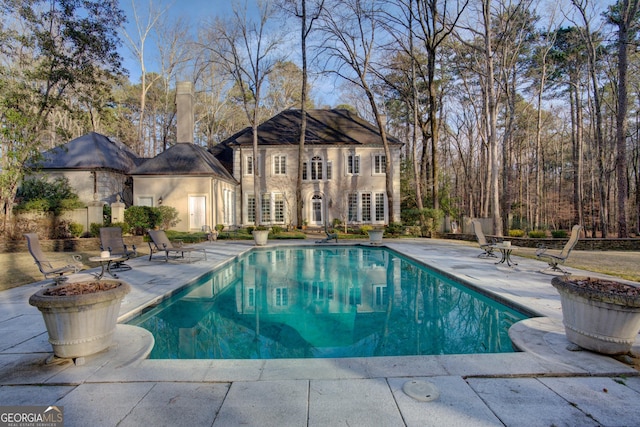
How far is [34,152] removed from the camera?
43.0 ft

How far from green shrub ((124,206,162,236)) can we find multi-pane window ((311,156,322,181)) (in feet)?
36.3

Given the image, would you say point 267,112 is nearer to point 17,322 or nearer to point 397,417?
point 17,322

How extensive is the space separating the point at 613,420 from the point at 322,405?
2034mm

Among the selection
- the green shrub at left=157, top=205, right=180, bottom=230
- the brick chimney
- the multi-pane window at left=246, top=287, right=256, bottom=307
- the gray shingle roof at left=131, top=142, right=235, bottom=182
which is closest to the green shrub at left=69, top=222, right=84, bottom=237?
the green shrub at left=157, top=205, right=180, bottom=230

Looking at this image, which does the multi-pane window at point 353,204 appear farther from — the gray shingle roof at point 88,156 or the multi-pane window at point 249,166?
the gray shingle roof at point 88,156

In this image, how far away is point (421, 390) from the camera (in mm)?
2596

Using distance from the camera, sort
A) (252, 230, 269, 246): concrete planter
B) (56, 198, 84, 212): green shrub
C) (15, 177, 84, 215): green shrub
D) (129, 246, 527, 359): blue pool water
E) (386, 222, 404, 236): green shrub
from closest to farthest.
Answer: (129, 246, 527, 359): blue pool water < (15, 177, 84, 215): green shrub < (56, 198, 84, 212): green shrub < (252, 230, 269, 246): concrete planter < (386, 222, 404, 236): green shrub

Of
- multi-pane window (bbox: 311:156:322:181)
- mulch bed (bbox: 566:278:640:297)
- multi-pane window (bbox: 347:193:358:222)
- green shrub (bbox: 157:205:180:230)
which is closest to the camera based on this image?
mulch bed (bbox: 566:278:640:297)

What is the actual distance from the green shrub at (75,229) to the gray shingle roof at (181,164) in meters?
6.02

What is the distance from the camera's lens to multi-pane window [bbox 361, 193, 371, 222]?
23672 mm

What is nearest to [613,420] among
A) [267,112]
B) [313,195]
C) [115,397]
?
[115,397]

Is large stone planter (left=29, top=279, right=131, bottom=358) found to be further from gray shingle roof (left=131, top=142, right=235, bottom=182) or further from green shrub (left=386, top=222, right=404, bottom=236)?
green shrub (left=386, top=222, right=404, bottom=236)

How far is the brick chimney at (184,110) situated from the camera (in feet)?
67.7

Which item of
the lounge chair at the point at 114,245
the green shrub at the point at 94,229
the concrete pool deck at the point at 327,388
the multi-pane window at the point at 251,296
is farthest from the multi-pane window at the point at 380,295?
the green shrub at the point at 94,229
